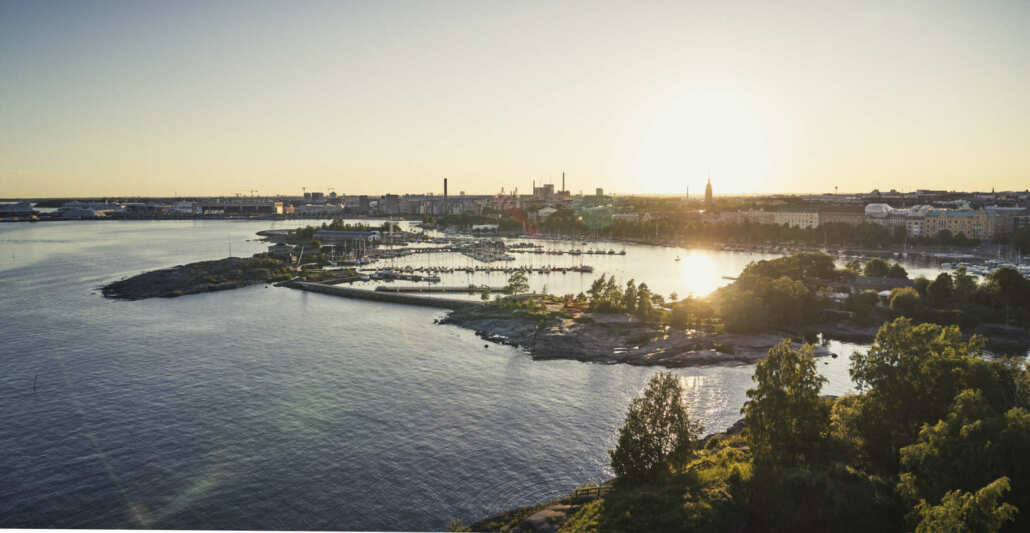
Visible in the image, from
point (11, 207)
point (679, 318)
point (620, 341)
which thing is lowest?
point (620, 341)

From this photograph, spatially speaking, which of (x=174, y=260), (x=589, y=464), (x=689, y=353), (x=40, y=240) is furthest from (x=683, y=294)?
(x=40, y=240)

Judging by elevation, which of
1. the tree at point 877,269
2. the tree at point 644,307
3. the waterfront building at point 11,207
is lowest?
the tree at point 644,307

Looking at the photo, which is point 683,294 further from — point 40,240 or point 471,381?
point 40,240

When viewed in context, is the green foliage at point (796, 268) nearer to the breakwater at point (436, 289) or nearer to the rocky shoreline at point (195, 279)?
the breakwater at point (436, 289)

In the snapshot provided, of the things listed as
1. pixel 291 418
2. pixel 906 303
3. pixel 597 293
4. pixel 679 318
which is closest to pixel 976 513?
pixel 291 418

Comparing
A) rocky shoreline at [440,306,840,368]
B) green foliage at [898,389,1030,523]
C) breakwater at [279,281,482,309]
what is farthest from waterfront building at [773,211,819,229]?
green foliage at [898,389,1030,523]

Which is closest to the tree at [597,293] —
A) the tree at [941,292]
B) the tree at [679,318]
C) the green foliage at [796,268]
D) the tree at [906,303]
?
the tree at [679,318]

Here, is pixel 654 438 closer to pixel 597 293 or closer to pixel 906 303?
pixel 597 293
